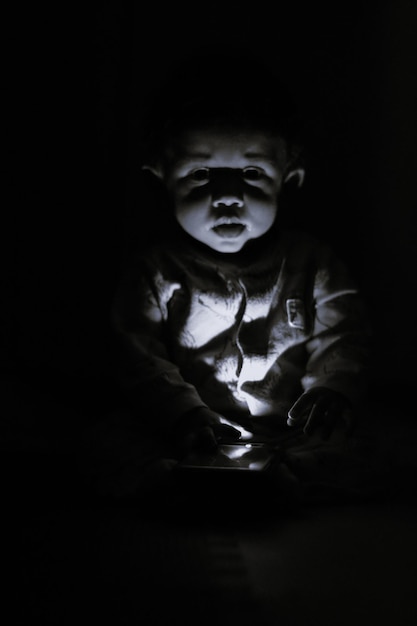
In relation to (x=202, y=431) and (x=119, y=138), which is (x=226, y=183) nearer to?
(x=202, y=431)

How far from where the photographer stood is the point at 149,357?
4.52ft

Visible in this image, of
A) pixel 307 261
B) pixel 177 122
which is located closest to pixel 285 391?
pixel 307 261

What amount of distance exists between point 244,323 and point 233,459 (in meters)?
0.28

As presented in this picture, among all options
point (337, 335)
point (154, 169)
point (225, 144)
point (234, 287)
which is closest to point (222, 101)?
point (225, 144)

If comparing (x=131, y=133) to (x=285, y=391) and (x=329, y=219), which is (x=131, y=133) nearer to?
(x=329, y=219)

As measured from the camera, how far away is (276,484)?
1.20 meters

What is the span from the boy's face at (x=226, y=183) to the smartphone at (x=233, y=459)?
32 centimetres

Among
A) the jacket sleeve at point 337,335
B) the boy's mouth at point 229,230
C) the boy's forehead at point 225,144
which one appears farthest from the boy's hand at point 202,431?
the boy's forehead at point 225,144

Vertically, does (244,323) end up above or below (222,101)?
below

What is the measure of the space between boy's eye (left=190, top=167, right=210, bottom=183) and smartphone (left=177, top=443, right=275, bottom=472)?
1.29ft

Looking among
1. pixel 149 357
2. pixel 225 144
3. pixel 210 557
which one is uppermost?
pixel 225 144

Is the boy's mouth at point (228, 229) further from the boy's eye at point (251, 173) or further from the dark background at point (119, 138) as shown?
the dark background at point (119, 138)

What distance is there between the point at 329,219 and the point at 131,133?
418 millimetres

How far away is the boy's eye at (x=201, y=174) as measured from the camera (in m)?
1.42
